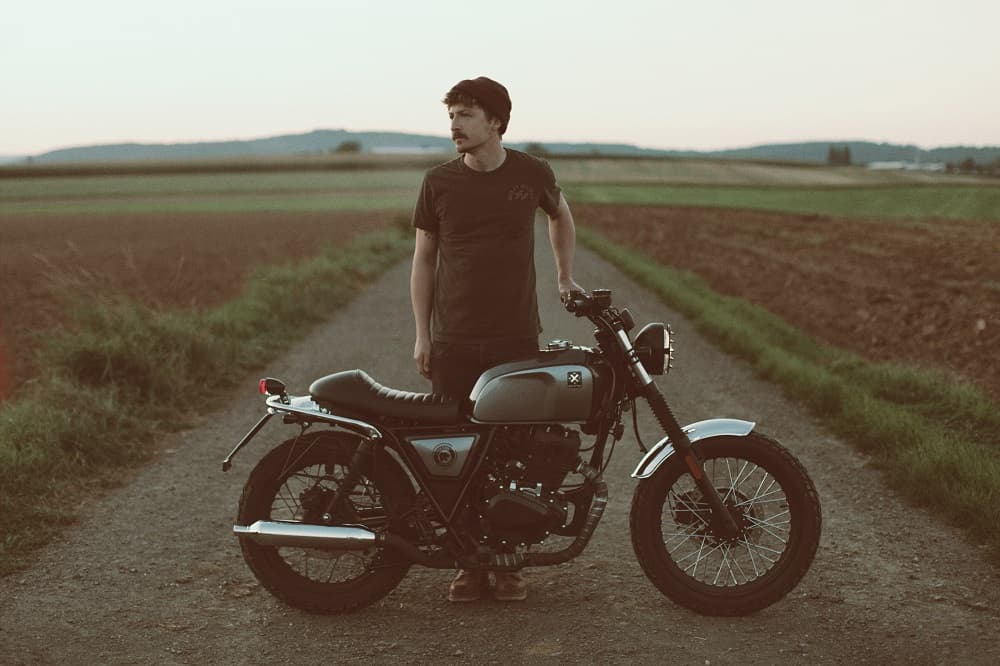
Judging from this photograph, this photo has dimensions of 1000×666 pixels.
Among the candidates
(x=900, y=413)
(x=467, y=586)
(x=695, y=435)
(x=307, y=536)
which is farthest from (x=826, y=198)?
(x=307, y=536)

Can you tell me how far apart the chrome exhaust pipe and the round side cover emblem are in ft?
1.36

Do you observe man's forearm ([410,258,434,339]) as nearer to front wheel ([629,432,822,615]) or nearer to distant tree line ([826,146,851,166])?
front wheel ([629,432,822,615])

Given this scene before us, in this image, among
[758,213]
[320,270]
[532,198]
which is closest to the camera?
[532,198]

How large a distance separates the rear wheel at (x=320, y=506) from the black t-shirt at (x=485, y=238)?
658 mm

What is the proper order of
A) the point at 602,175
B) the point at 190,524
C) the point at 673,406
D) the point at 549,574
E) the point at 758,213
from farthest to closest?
the point at 602,175, the point at 758,213, the point at 673,406, the point at 190,524, the point at 549,574

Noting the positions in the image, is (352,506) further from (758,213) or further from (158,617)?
(758,213)

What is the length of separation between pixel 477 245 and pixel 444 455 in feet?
2.84

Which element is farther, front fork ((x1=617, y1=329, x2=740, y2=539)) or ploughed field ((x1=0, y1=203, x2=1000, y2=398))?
ploughed field ((x1=0, y1=203, x2=1000, y2=398))

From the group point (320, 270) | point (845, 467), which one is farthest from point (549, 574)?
point (320, 270)

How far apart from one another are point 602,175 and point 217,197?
4048 centimetres

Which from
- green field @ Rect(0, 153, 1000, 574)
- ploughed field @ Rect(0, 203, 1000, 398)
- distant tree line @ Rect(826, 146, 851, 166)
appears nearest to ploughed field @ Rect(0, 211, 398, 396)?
ploughed field @ Rect(0, 203, 1000, 398)

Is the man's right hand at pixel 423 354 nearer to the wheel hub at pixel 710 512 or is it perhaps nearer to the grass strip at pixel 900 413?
the wheel hub at pixel 710 512

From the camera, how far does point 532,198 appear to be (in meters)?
3.85

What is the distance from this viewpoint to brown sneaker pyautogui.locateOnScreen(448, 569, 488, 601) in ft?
13.7
